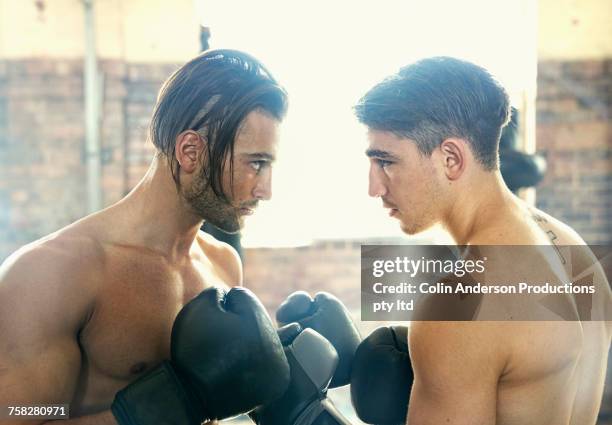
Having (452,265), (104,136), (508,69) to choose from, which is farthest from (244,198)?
(508,69)

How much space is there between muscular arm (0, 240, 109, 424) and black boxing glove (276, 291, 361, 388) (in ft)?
1.60

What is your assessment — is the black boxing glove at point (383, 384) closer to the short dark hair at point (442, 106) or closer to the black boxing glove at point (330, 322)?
the black boxing glove at point (330, 322)

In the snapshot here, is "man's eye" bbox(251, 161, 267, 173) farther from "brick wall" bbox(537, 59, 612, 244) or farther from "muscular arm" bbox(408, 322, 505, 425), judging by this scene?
"brick wall" bbox(537, 59, 612, 244)

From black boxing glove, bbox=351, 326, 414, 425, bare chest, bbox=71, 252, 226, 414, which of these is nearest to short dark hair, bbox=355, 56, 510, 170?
black boxing glove, bbox=351, 326, 414, 425

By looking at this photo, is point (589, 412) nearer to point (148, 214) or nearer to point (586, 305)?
point (586, 305)

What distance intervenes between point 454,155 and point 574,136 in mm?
2158

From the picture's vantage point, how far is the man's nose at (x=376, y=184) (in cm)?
123

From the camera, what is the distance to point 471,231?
1120 mm

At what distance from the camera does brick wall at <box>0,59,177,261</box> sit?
10.0 ft

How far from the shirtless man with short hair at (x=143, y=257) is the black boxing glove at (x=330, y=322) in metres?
0.19

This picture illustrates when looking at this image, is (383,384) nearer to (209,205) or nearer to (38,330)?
(209,205)

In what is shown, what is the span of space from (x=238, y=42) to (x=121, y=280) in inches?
82.0

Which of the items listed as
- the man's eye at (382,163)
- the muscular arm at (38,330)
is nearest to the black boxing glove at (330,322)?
the man's eye at (382,163)

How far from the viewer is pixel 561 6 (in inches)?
119
